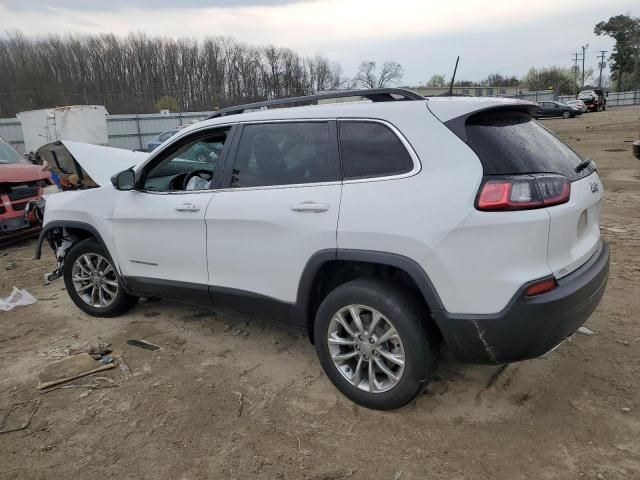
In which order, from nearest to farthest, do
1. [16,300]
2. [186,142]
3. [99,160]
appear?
1. [186,142]
2. [99,160]
3. [16,300]

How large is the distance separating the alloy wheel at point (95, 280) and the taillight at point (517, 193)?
3.46 meters

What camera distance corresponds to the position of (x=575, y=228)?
263 cm

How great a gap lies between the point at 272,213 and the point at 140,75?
7161 cm

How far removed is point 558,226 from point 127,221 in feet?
10.8

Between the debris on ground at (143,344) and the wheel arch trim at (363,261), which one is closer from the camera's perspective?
the wheel arch trim at (363,261)

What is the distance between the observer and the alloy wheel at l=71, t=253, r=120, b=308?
4.64 m

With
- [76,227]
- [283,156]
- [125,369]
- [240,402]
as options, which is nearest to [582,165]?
[283,156]

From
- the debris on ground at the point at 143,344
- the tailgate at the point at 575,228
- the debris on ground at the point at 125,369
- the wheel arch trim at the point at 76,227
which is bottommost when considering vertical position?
the debris on ground at the point at 125,369

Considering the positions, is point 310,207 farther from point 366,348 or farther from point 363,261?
point 366,348

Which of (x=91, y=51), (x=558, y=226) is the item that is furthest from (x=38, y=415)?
(x=91, y=51)

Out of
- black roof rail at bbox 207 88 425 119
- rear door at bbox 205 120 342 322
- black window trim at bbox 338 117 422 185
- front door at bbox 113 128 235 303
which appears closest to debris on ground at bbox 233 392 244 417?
rear door at bbox 205 120 342 322

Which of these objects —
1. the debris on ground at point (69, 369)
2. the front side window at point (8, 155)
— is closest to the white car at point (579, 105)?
the front side window at point (8, 155)

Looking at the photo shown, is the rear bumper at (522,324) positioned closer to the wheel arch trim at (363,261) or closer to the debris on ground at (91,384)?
the wheel arch trim at (363,261)

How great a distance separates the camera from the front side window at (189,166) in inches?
149
